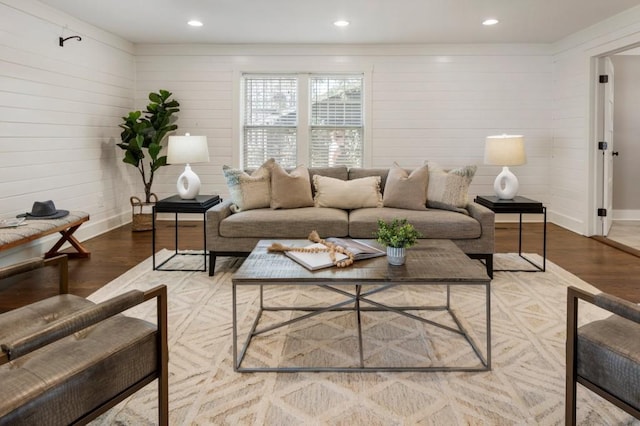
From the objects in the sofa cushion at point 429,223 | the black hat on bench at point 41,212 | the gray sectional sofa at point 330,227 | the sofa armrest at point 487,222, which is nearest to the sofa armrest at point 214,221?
the gray sectional sofa at point 330,227

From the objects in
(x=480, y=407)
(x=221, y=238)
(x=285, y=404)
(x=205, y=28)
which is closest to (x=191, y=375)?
(x=285, y=404)

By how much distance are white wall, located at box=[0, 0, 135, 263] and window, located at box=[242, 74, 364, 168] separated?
67.9 inches

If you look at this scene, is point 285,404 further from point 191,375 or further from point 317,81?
point 317,81

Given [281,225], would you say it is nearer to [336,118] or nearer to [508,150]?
[508,150]

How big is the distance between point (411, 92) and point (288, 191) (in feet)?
9.87

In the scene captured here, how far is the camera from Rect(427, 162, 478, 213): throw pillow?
410cm

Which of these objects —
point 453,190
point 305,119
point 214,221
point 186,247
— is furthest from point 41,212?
point 453,190

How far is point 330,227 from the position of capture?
152 inches

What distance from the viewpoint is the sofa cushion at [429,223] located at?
12.2ft

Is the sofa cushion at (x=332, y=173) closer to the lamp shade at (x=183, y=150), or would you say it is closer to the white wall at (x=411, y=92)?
the lamp shade at (x=183, y=150)

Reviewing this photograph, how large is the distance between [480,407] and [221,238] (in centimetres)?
252

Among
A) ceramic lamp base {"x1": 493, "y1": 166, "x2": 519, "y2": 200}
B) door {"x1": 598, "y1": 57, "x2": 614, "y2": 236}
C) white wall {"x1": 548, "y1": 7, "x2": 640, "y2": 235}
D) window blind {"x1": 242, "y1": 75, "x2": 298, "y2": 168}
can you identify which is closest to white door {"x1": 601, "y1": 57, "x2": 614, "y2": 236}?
door {"x1": 598, "y1": 57, "x2": 614, "y2": 236}

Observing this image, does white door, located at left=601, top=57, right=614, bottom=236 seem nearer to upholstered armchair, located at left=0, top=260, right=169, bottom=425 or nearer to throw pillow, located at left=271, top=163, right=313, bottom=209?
throw pillow, located at left=271, top=163, right=313, bottom=209

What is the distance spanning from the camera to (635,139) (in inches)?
252
